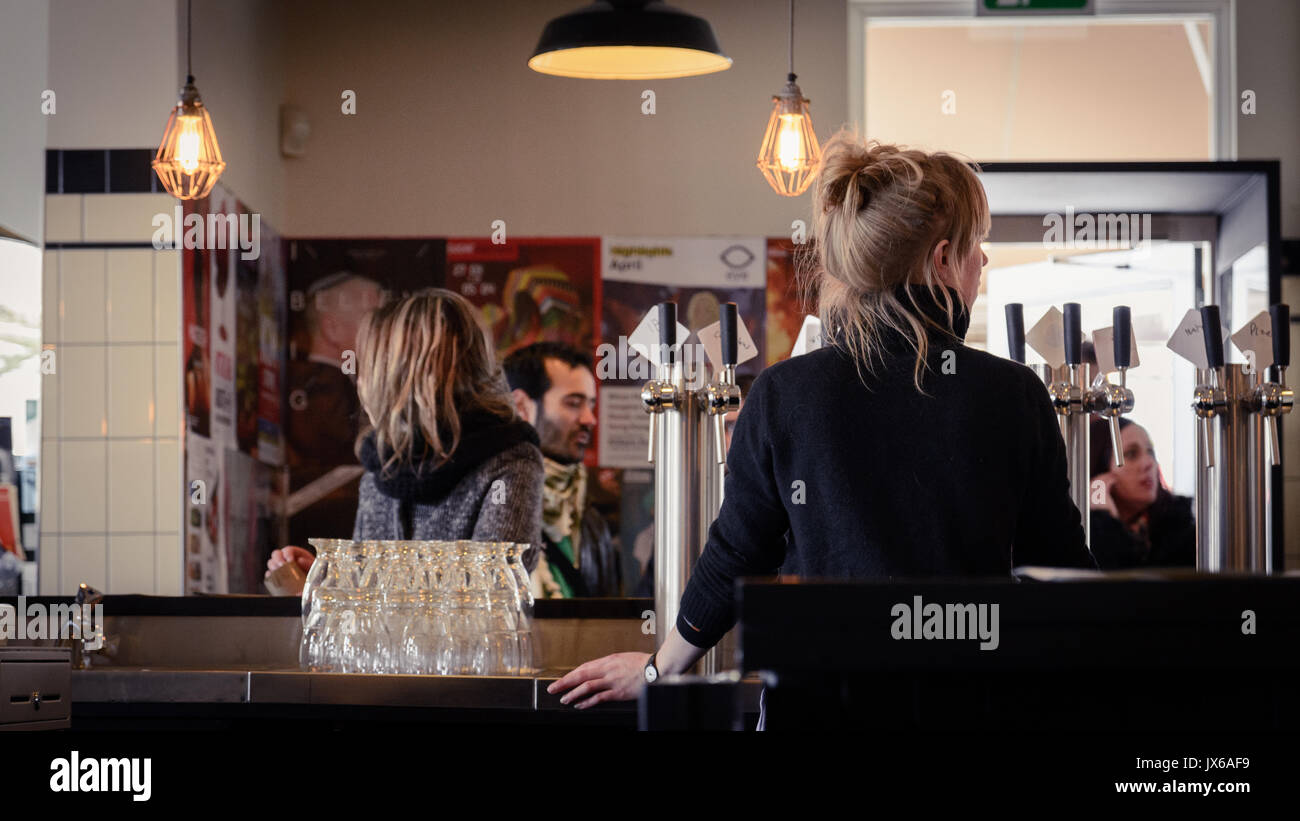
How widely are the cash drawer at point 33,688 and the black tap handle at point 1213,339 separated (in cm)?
169

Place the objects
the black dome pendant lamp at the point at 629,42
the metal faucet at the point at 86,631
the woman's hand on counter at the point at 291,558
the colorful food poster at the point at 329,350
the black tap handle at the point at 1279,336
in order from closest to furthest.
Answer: the black tap handle at the point at 1279,336
the metal faucet at the point at 86,631
the woman's hand on counter at the point at 291,558
the black dome pendant lamp at the point at 629,42
the colorful food poster at the point at 329,350

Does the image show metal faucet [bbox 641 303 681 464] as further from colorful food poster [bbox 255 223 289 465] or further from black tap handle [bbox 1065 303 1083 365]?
colorful food poster [bbox 255 223 289 465]

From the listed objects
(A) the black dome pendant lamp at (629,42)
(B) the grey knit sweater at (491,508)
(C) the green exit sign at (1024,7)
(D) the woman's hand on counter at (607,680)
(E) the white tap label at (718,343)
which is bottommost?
(D) the woman's hand on counter at (607,680)

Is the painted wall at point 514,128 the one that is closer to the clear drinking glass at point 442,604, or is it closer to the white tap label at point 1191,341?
the white tap label at point 1191,341

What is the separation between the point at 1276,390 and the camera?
7.25ft

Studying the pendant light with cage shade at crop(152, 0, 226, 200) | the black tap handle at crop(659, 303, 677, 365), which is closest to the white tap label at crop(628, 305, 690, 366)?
the black tap handle at crop(659, 303, 677, 365)

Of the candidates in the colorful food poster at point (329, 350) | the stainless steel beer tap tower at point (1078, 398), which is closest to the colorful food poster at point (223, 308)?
the colorful food poster at point (329, 350)

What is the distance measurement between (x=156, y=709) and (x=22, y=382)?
8.03 ft

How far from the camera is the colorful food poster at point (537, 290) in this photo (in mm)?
5113

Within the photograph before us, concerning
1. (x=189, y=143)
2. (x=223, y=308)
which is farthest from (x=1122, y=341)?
(x=223, y=308)

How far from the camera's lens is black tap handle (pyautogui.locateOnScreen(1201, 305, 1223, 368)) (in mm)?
2234

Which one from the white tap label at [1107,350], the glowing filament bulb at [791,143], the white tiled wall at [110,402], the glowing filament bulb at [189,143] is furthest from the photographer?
the white tiled wall at [110,402]

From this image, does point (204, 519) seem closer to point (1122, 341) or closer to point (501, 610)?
point (501, 610)

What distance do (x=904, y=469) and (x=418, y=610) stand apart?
0.95 meters
